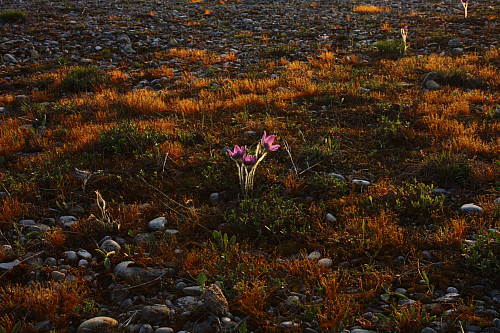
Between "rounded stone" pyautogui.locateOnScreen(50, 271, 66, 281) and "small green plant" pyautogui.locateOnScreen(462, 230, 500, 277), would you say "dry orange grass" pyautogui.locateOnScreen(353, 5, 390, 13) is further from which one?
"rounded stone" pyautogui.locateOnScreen(50, 271, 66, 281)

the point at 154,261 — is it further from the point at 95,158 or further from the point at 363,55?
the point at 363,55

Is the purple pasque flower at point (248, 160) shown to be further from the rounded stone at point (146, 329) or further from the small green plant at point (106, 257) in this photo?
the rounded stone at point (146, 329)

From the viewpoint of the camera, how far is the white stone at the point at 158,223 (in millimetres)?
3676

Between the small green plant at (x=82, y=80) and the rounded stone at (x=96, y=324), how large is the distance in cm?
678

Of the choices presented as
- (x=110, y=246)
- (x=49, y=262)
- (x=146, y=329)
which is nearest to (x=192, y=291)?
(x=146, y=329)

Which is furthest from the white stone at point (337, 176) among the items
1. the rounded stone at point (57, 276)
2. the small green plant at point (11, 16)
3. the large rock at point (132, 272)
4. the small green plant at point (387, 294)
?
the small green plant at point (11, 16)

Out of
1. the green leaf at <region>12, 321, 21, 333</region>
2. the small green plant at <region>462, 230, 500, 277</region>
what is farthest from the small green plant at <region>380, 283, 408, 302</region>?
the green leaf at <region>12, 321, 21, 333</region>

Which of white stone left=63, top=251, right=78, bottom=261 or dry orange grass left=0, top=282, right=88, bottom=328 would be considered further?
white stone left=63, top=251, right=78, bottom=261

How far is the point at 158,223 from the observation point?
370 centimetres

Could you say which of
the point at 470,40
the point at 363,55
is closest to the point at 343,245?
the point at 363,55

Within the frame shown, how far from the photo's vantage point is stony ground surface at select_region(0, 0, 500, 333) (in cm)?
263

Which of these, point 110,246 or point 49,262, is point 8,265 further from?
point 110,246

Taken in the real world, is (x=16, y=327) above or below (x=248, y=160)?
below

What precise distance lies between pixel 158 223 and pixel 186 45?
33.9 feet
